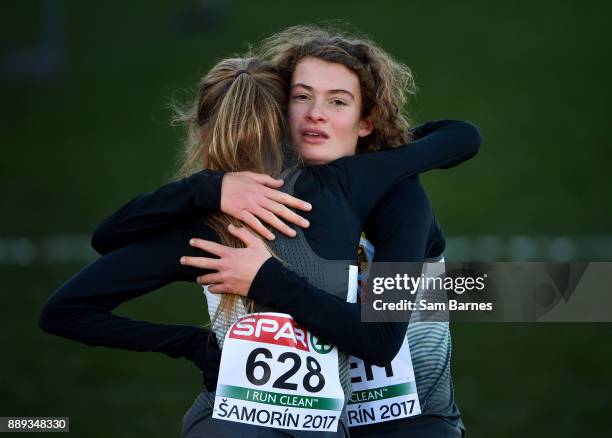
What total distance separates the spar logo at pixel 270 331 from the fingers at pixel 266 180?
0.43 metres

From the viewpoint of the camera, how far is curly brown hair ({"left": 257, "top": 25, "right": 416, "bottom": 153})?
158 inches

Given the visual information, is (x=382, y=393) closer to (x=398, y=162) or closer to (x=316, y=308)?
(x=316, y=308)

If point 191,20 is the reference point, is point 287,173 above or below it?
below

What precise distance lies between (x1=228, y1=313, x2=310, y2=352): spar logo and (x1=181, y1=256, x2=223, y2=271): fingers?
0.19 metres

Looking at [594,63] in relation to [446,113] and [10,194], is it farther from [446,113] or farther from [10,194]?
[10,194]

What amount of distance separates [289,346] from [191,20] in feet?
94.7

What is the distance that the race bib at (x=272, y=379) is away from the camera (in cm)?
334

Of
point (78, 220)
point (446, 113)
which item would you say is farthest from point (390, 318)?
point (446, 113)

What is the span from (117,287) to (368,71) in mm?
1288

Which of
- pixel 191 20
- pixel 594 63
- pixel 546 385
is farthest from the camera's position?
pixel 191 20

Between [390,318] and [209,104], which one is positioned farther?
[209,104]

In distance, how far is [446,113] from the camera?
939 inches

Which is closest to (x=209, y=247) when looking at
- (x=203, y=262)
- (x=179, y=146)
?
(x=203, y=262)

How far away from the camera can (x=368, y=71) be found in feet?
13.2
